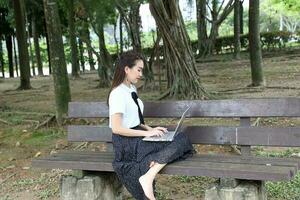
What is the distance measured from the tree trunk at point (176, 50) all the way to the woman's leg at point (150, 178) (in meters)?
5.11

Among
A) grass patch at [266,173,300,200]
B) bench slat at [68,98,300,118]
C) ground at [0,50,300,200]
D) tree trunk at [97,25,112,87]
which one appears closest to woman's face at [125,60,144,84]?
bench slat at [68,98,300,118]

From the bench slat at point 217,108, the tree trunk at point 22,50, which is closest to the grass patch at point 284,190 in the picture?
the bench slat at point 217,108

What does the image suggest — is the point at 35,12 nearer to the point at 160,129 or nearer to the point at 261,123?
the point at 261,123

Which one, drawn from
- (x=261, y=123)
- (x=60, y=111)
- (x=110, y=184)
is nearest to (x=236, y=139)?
(x=110, y=184)

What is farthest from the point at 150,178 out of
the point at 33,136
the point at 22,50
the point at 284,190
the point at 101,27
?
the point at 101,27

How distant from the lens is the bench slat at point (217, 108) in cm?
420

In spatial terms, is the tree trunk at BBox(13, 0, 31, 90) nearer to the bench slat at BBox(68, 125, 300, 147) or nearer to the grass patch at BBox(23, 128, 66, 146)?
the grass patch at BBox(23, 128, 66, 146)

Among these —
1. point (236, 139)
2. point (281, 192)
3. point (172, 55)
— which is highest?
point (172, 55)

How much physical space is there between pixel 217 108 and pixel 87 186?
1381 millimetres

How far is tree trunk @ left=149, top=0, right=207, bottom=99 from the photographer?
877 cm

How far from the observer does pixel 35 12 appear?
2934 cm

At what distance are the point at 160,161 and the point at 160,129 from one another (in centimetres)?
33

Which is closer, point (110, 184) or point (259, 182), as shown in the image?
point (259, 182)

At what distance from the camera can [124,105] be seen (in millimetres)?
4180
